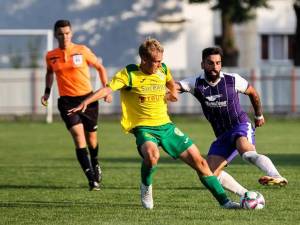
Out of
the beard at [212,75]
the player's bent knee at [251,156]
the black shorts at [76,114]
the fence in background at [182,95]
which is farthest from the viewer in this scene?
the fence in background at [182,95]

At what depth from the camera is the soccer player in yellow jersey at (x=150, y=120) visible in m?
11.2

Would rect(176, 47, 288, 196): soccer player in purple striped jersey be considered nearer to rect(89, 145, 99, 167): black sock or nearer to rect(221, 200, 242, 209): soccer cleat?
rect(221, 200, 242, 209): soccer cleat

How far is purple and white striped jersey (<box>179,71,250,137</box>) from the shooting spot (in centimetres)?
1199

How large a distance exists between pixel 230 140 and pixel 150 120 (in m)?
1.10

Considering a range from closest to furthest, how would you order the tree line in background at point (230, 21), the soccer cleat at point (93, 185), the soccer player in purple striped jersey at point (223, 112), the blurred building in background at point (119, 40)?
the soccer player in purple striped jersey at point (223, 112), the soccer cleat at point (93, 185), the blurred building in background at point (119, 40), the tree line in background at point (230, 21)

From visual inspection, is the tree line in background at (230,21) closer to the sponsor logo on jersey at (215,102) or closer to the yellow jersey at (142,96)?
the sponsor logo on jersey at (215,102)

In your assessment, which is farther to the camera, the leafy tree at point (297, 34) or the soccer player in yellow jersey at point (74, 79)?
the leafy tree at point (297, 34)

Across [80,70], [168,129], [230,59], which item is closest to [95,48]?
[230,59]

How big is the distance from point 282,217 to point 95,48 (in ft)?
110

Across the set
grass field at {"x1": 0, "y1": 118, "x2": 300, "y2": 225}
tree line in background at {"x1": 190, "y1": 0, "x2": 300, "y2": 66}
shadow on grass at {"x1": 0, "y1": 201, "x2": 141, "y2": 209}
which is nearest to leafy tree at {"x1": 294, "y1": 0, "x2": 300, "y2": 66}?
tree line in background at {"x1": 190, "y1": 0, "x2": 300, "y2": 66}

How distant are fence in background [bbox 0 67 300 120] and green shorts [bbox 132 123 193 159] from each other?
1043 inches

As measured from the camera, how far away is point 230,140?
12.0 metres

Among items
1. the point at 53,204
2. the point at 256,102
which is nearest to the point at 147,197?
the point at 53,204

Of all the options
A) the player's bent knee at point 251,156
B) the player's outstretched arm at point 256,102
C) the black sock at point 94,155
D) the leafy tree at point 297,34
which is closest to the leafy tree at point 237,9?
the leafy tree at point 297,34
